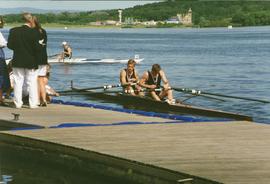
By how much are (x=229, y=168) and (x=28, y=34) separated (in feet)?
20.8

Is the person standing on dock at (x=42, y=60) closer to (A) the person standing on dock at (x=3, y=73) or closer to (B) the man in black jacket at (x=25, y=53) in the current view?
(B) the man in black jacket at (x=25, y=53)

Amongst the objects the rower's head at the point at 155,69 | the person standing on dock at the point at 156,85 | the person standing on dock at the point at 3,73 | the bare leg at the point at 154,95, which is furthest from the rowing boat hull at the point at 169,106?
the person standing on dock at the point at 3,73

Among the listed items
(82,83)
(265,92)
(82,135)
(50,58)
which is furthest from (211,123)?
(50,58)

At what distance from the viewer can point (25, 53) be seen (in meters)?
13.2

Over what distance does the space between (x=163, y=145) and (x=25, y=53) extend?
460cm

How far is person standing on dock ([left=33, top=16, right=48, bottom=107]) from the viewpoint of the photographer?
43.6 feet

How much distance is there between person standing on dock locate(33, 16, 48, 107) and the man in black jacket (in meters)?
0.11

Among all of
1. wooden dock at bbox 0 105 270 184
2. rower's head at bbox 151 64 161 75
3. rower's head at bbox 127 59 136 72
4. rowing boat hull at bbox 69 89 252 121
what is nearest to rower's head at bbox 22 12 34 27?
wooden dock at bbox 0 105 270 184

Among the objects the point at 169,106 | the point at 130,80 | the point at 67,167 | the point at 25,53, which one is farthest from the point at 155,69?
the point at 67,167

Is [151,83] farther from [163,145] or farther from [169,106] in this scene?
[163,145]

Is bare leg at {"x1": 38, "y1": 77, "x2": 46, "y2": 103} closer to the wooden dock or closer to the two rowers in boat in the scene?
the wooden dock

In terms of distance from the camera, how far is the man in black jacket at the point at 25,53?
13156mm

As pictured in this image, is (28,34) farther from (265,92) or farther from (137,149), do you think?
(265,92)

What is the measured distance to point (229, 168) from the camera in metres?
8.43
